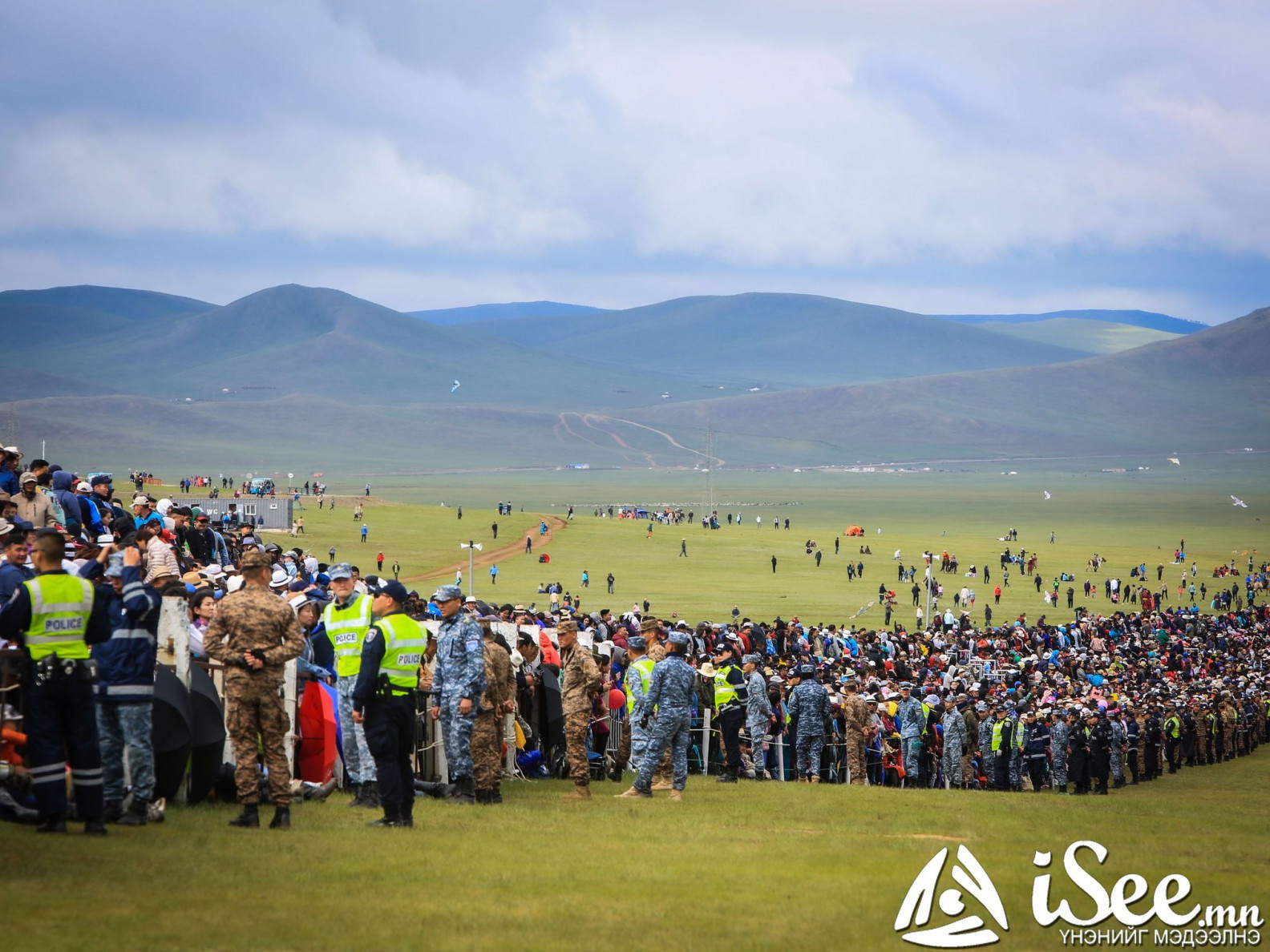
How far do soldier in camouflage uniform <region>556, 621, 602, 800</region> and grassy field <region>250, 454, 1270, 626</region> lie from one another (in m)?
43.1

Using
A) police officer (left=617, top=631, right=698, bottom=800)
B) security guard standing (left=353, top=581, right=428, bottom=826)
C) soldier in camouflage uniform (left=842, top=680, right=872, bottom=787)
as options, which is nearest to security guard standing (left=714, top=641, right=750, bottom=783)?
soldier in camouflage uniform (left=842, top=680, right=872, bottom=787)

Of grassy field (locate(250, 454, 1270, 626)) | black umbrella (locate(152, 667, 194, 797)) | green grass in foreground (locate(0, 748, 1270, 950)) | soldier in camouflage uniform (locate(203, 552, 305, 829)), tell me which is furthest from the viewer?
grassy field (locate(250, 454, 1270, 626))

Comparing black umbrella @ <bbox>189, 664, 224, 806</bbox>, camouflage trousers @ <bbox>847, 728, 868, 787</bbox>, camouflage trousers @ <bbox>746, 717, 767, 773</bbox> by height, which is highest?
black umbrella @ <bbox>189, 664, 224, 806</bbox>

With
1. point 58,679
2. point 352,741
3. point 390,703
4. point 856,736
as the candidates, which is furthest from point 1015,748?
point 58,679

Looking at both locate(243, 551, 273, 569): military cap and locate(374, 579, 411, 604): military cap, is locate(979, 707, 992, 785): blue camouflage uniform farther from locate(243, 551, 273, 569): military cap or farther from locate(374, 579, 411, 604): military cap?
locate(243, 551, 273, 569): military cap

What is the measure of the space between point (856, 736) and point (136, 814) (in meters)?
10.8

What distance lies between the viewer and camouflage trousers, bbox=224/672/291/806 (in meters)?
10.4

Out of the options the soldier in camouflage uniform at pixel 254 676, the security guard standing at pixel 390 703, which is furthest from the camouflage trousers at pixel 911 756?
the soldier in camouflage uniform at pixel 254 676

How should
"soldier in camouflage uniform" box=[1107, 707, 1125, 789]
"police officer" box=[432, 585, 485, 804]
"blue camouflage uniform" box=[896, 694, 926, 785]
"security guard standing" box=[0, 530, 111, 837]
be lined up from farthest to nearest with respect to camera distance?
"soldier in camouflage uniform" box=[1107, 707, 1125, 789] → "blue camouflage uniform" box=[896, 694, 926, 785] → "police officer" box=[432, 585, 485, 804] → "security guard standing" box=[0, 530, 111, 837]

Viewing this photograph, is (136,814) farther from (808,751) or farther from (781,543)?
(781,543)

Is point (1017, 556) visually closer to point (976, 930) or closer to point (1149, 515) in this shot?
point (1149, 515)

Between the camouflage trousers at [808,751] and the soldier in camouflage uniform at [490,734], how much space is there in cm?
607

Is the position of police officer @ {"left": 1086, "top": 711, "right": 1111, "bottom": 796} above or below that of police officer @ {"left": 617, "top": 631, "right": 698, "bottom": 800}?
below

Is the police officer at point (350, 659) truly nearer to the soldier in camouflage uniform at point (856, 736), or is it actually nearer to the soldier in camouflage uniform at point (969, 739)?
the soldier in camouflage uniform at point (856, 736)
